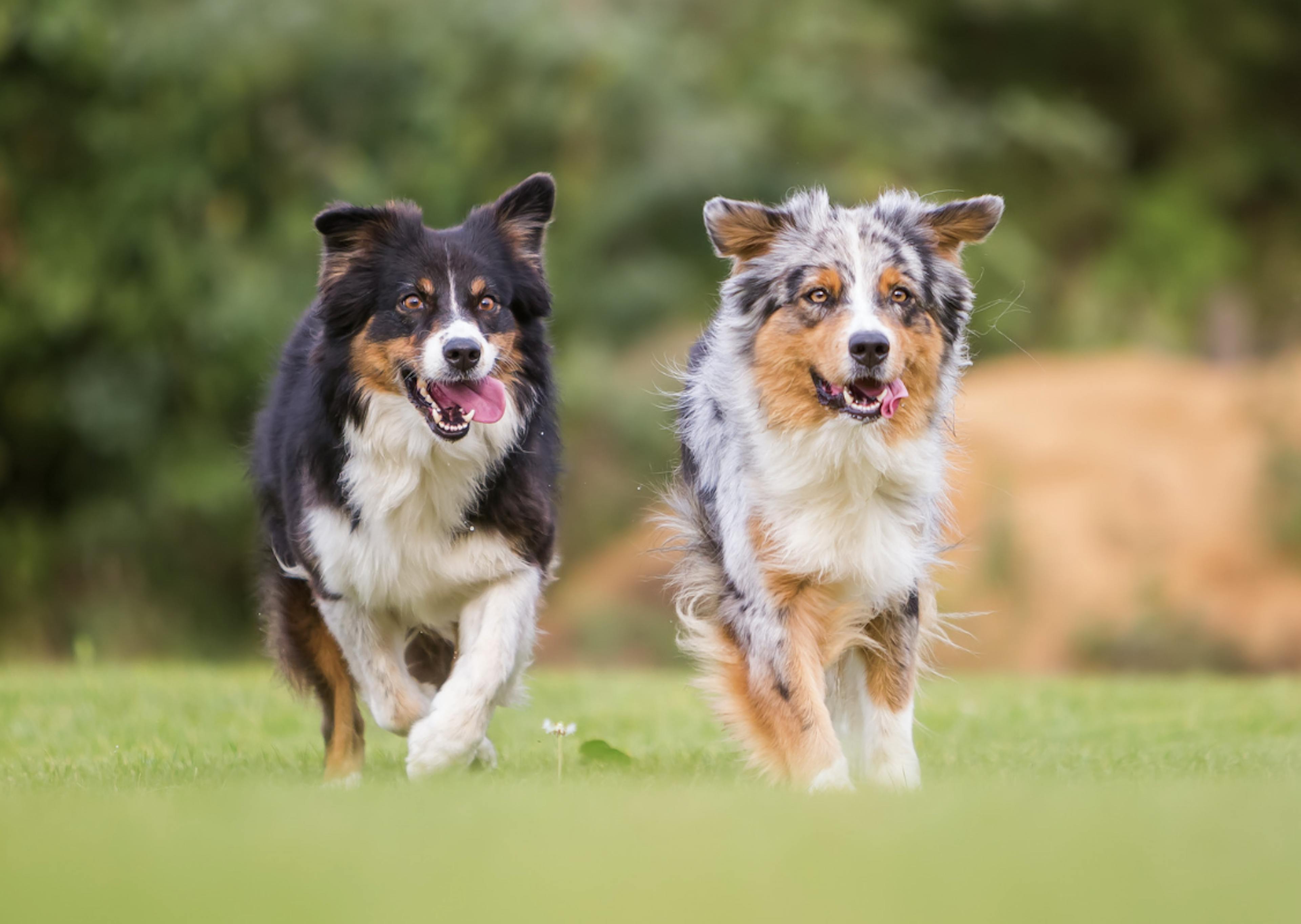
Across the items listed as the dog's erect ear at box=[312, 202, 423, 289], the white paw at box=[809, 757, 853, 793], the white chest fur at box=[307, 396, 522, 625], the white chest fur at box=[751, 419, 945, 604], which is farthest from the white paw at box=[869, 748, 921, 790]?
the dog's erect ear at box=[312, 202, 423, 289]

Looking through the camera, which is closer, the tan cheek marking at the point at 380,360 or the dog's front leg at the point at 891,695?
the dog's front leg at the point at 891,695

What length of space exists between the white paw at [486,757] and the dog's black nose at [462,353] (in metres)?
1.58

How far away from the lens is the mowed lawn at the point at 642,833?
3348mm

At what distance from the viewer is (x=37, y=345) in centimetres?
1533

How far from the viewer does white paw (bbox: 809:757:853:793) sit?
5348mm

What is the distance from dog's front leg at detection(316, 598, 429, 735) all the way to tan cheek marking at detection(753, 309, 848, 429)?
1.68 meters

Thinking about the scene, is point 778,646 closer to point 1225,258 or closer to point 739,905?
point 739,905

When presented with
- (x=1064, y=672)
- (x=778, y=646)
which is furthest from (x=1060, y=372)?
(x=778, y=646)

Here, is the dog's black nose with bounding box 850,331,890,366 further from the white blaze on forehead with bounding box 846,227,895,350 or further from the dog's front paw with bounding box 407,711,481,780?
the dog's front paw with bounding box 407,711,481,780

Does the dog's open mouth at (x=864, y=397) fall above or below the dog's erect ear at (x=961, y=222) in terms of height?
below

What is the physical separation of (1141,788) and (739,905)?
7.86ft

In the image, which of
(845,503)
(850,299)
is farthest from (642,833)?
(850,299)

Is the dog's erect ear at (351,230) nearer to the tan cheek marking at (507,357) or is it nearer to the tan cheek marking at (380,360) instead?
the tan cheek marking at (380,360)

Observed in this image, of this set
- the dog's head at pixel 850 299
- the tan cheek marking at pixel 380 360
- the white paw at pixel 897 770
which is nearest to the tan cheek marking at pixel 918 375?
the dog's head at pixel 850 299
